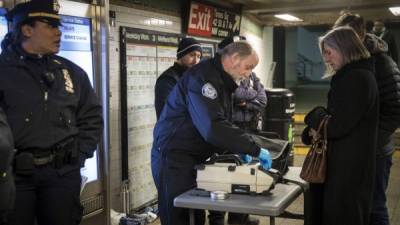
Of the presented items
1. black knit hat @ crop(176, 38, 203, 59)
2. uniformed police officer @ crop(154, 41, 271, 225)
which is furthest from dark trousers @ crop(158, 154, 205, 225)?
black knit hat @ crop(176, 38, 203, 59)

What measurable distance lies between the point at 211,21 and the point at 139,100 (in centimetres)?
195

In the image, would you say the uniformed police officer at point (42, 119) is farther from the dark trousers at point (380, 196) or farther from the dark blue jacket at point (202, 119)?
the dark trousers at point (380, 196)

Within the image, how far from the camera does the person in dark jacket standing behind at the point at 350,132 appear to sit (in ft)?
8.80

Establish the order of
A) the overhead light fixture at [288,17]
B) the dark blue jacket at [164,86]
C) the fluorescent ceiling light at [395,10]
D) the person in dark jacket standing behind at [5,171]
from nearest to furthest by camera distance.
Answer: the person in dark jacket standing behind at [5,171] < the dark blue jacket at [164,86] < the fluorescent ceiling light at [395,10] < the overhead light fixture at [288,17]

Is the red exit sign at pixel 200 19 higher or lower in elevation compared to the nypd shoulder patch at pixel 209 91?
higher

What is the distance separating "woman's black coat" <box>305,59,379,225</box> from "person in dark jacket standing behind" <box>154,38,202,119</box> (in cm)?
148

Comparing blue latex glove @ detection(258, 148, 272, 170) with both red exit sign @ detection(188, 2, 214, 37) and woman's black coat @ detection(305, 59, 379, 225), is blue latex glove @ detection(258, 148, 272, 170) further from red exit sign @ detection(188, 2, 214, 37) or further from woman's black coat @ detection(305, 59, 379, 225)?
red exit sign @ detection(188, 2, 214, 37)

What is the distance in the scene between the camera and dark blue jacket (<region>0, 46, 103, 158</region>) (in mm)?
2387

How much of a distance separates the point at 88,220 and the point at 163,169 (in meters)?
1.04

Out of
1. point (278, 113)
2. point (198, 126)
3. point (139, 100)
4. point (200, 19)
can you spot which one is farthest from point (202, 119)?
point (278, 113)

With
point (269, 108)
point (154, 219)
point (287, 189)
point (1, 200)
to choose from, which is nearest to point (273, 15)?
point (269, 108)

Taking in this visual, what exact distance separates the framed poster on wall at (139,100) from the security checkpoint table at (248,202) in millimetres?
1947

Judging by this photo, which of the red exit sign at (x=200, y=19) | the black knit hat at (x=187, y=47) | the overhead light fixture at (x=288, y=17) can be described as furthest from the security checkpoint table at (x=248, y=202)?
the overhead light fixture at (x=288, y=17)

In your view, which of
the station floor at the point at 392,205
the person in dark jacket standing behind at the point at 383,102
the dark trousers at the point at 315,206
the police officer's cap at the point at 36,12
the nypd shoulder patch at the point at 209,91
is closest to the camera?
the police officer's cap at the point at 36,12
